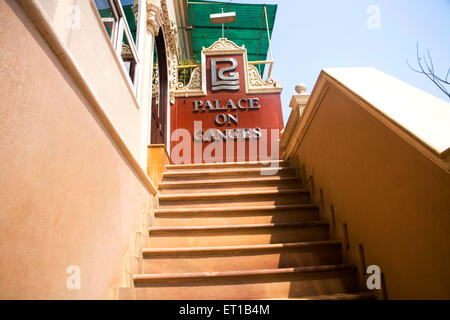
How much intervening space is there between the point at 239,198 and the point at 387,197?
1.70 meters

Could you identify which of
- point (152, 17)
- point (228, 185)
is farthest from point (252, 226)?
point (152, 17)

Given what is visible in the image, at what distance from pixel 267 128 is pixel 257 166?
2.31m

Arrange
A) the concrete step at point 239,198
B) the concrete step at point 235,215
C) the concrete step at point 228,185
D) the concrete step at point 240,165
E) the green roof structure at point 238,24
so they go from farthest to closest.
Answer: the green roof structure at point 238,24, the concrete step at point 240,165, the concrete step at point 228,185, the concrete step at point 239,198, the concrete step at point 235,215

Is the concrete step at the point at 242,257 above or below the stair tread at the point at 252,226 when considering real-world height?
below

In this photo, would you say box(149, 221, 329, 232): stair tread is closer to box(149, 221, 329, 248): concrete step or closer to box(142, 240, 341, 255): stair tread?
box(149, 221, 329, 248): concrete step

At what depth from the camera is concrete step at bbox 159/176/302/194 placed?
3.50 m

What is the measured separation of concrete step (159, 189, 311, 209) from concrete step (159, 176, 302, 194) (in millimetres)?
271

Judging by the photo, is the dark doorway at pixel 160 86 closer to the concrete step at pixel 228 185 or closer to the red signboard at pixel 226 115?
the red signboard at pixel 226 115

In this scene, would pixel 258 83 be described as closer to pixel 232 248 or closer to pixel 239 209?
pixel 239 209

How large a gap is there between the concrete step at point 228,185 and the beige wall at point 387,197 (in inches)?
29.9

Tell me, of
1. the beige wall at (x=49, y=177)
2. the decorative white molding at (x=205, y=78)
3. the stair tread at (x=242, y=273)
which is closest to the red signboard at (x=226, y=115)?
the decorative white molding at (x=205, y=78)

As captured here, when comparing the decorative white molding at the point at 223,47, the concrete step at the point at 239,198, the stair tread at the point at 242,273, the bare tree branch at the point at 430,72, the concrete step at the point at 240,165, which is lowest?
the stair tread at the point at 242,273

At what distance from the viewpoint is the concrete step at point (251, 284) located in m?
2.05

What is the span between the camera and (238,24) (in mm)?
9250
